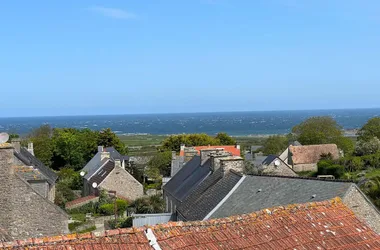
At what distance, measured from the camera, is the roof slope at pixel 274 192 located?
15.6 metres

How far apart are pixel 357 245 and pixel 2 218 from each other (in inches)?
422

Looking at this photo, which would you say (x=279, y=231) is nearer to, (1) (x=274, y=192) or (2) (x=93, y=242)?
(2) (x=93, y=242)

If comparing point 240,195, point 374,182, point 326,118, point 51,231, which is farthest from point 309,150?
point 51,231

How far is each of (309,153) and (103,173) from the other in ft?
114

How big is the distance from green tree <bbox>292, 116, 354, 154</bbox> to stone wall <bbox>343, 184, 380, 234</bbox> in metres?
62.5

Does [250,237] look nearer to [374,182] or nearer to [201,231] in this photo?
[201,231]

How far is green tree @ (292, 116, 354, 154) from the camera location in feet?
258

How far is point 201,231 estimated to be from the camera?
26.1 feet

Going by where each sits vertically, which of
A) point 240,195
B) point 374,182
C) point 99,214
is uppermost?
point 240,195

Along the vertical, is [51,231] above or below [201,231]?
below

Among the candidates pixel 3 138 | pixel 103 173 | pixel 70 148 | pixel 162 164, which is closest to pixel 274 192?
pixel 3 138

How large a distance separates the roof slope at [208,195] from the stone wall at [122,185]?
62.6 ft

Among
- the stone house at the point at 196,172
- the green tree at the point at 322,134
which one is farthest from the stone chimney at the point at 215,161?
the green tree at the point at 322,134

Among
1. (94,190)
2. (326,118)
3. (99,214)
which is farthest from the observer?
(326,118)
